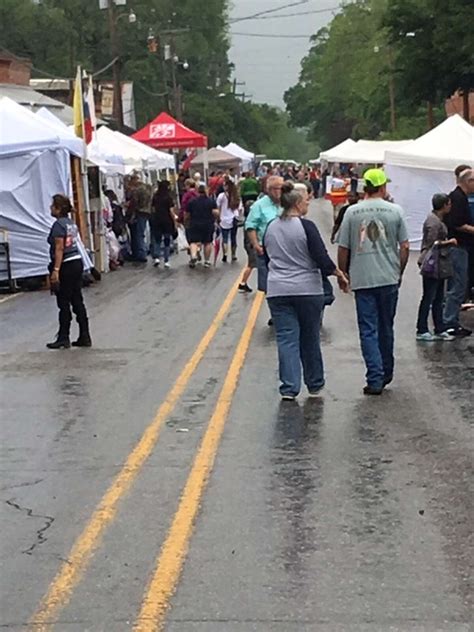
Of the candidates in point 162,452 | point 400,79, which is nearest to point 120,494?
point 162,452

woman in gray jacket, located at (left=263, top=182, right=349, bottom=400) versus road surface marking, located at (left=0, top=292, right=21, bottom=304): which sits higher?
woman in gray jacket, located at (left=263, top=182, right=349, bottom=400)

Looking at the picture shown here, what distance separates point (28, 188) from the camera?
2144 cm

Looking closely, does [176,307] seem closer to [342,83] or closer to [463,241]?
[463,241]

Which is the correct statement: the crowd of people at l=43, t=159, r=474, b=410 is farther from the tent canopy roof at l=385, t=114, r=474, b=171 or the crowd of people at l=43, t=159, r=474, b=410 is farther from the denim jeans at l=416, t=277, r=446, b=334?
the tent canopy roof at l=385, t=114, r=474, b=171

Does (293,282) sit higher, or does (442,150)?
(442,150)

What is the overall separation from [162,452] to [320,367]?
229 cm

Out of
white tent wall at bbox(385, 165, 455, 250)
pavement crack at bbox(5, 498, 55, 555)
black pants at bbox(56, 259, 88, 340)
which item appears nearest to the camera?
pavement crack at bbox(5, 498, 55, 555)

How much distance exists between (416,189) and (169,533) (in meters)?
23.1

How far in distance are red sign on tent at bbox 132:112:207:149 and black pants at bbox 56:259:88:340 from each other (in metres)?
26.1

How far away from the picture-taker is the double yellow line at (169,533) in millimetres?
5453

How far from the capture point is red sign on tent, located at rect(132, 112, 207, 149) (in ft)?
132

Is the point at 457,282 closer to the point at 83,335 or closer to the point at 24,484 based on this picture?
the point at 83,335

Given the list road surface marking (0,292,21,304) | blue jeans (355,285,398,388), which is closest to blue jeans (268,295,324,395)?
blue jeans (355,285,398,388)

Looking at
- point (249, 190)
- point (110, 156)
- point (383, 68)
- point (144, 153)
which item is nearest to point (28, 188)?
point (110, 156)
